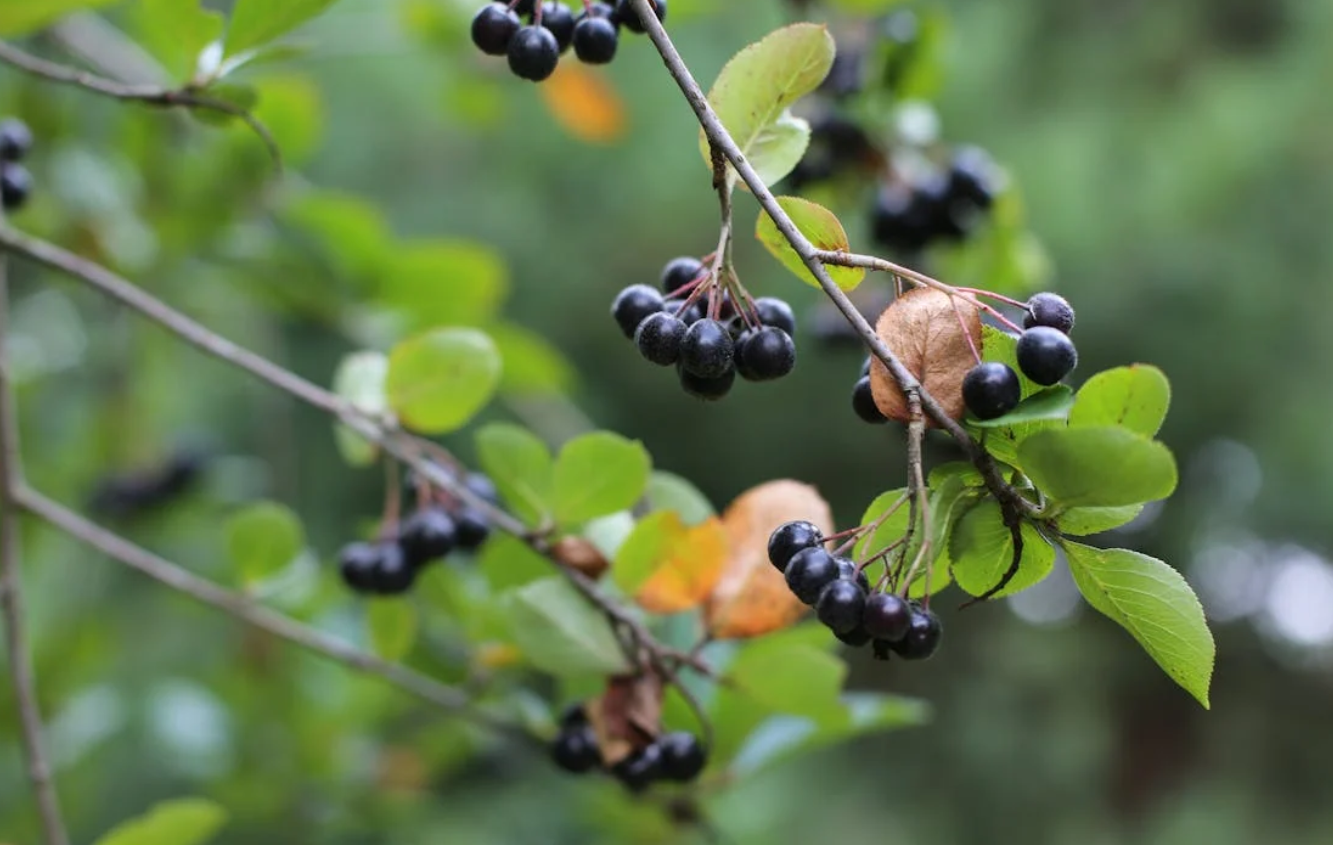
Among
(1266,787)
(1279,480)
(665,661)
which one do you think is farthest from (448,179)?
(1266,787)

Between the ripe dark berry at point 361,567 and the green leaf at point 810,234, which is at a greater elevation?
the green leaf at point 810,234

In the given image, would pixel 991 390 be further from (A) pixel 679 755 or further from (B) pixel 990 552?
(A) pixel 679 755

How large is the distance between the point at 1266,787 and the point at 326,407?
4.82 meters

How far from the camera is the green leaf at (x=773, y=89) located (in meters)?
0.65

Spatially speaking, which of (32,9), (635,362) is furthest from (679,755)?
(635,362)

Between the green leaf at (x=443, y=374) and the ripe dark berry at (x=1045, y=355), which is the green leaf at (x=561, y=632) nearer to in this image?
the green leaf at (x=443, y=374)

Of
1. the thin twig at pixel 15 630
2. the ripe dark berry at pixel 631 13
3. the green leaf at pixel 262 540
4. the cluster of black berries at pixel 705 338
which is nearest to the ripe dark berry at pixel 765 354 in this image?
the cluster of black berries at pixel 705 338

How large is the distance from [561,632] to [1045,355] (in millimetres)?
424

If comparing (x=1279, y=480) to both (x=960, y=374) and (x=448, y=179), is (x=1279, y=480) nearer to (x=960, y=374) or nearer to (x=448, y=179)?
(x=448, y=179)

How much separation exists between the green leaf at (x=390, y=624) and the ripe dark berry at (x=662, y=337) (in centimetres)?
55

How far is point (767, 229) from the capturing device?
632mm

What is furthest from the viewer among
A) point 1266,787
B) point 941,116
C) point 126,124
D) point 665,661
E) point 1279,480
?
point 1266,787

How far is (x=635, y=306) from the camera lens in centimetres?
70

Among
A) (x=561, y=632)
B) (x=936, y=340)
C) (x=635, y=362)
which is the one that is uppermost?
(x=936, y=340)
